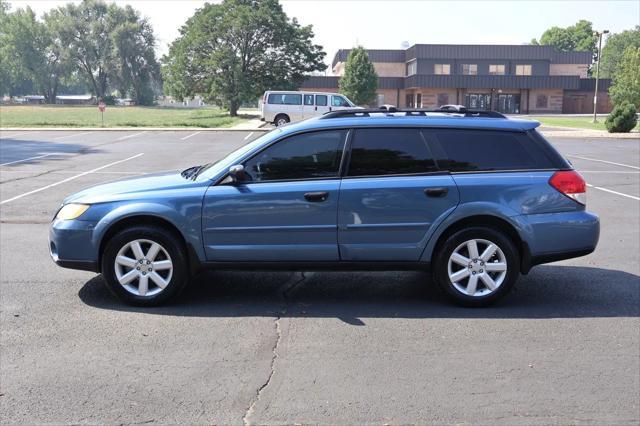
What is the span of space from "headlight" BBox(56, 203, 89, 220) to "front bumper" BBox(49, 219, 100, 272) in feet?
0.16

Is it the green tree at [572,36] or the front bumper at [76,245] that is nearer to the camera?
the front bumper at [76,245]

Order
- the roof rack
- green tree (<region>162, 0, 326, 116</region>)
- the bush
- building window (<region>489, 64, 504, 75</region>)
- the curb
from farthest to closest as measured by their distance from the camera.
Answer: building window (<region>489, 64, 504, 75</region>) < green tree (<region>162, 0, 326, 116</region>) < the curb < the bush < the roof rack

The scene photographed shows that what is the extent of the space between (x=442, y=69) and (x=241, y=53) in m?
30.3

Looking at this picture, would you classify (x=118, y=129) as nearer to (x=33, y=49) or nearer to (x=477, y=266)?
(x=477, y=266)

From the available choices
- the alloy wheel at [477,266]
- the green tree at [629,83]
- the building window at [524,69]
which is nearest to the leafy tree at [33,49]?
the building window at [524,69]

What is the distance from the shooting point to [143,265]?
17.6ft

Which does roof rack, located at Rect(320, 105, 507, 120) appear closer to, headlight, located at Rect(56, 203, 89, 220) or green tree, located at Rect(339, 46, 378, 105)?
headlight, located at Rect(56, 203, 89, 220)

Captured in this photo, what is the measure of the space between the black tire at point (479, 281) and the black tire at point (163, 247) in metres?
2.19

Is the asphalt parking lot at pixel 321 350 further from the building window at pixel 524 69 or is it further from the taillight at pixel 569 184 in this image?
the building window at pixel 524 69

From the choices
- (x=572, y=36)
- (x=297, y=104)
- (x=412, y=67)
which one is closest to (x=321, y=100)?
(x=297, y=104)

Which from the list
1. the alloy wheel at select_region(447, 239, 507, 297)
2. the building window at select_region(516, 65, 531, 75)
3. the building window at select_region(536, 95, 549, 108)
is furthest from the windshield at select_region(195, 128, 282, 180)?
the building window at select_region(516, 65, 531, 75)

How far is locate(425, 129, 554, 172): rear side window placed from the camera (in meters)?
5.50

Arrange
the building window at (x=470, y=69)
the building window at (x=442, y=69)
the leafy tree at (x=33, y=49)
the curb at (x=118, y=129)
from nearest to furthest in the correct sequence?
the curb at (x=118, y=129) → the building window at (x=442, y=69) → the building window at (x=470, y=69) → the leafy tree at (x=33, y=49)

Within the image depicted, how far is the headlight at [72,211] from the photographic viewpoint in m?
5.41
